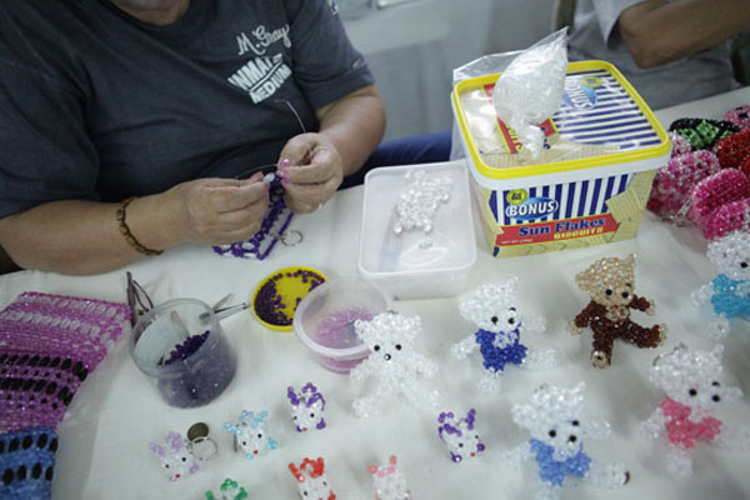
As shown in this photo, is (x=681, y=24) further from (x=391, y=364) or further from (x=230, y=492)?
(x=230, y=492)

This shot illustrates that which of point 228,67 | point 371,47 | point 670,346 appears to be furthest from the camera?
point 371,47

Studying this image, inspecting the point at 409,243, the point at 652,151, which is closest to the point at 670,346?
the point at 652,151

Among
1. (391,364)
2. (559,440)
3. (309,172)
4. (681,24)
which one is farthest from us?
(681,24)

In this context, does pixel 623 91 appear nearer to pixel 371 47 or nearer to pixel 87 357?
pixel 87 357

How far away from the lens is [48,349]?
79cm

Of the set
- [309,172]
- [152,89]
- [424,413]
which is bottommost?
[424,413]

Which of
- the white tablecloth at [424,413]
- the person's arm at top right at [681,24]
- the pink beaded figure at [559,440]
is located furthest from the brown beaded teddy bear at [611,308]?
the person's arm at top right at [681,24]

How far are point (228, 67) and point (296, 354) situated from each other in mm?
595

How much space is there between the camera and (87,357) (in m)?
0.79

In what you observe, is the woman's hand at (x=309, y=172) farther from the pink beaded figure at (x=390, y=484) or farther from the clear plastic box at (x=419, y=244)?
the pink beaded figure at (x=390, y=484)

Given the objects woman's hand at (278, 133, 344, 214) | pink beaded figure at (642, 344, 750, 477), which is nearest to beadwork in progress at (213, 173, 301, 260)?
woman's hand at (278, 133, 344, 214)

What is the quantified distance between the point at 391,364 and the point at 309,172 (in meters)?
0.40

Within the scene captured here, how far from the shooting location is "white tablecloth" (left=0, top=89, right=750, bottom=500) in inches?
25.3

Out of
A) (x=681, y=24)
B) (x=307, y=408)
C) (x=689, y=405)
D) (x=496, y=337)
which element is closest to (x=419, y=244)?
(x=496, y=337)
